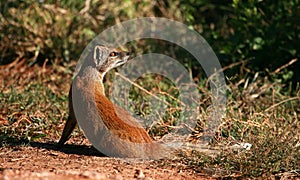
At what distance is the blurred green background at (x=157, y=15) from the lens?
732 cm

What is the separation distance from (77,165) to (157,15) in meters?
5.66

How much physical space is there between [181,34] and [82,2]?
5.00 feet

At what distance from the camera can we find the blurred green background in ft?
24.0

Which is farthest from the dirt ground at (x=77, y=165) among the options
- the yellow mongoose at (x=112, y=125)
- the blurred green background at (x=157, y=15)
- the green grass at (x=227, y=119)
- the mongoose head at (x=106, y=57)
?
the blurred green background at (x=157, y=15)

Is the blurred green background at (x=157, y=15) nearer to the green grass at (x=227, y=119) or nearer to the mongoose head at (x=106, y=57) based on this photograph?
the green grass at (x=227, y=119)

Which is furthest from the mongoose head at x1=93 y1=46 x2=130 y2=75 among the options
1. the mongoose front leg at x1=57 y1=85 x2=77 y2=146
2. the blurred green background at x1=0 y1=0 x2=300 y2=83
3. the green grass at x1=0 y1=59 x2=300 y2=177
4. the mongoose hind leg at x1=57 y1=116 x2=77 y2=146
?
the blurred green background at x1=0 y1=0 x2=300 y2=83

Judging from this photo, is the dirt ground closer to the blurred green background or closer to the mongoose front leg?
the mongoose front leg

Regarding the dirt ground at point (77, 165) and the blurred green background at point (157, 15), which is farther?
the blurred green background at point (157, 15)

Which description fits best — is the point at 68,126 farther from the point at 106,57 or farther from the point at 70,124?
the point at 106,57

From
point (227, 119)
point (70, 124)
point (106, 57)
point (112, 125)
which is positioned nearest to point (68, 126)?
point (70, 124)

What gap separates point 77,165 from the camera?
4375 mm

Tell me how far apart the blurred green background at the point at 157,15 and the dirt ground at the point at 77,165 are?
8.98 ft

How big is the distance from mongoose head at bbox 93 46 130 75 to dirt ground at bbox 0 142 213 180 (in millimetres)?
735

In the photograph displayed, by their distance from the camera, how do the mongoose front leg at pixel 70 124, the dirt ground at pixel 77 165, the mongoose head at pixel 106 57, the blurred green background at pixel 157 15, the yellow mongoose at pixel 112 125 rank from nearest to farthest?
the dirt ground at pixel 77 165 → the yellow mongoose at pixel 112 125 → the mongoose front leg at pixel 70 124 → the mongoose head at pixel 106 57 → the blurred green background at pixel 157 15
